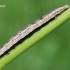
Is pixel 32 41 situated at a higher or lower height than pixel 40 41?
lower

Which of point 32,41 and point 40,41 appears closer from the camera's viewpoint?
point 32,41

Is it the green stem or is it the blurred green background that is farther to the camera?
the blurred green background

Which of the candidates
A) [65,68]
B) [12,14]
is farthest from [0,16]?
[65,68]

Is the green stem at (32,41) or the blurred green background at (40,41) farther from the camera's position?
the blurred green background at (40,41)

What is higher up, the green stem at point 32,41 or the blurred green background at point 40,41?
the blurred green background at point 40,41

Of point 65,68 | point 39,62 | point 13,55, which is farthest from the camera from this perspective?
point 39,62

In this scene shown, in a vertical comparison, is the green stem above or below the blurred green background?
below

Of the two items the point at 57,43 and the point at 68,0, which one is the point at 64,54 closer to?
the point at 57,43

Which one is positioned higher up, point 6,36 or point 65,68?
point 6,36
